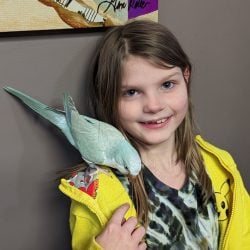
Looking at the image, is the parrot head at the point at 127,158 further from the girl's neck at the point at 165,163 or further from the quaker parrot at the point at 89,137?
the girl's neck at the point at 165,163

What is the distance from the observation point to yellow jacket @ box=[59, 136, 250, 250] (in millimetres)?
688

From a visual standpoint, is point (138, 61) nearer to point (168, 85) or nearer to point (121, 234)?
point (168, 85)

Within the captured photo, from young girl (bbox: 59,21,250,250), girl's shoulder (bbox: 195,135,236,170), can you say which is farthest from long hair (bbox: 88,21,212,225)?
girl's shoulder (bbox: 195,135,236,170)

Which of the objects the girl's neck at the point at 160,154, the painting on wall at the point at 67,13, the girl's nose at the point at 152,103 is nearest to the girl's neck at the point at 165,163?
the girl's neck at the point at 160,154

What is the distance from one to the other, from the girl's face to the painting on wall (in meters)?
0.09

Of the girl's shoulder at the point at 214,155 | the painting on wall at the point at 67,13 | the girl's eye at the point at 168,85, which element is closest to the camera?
the painting on wall at the point at 67,13

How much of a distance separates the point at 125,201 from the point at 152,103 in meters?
0.17

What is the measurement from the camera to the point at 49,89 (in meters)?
0.71

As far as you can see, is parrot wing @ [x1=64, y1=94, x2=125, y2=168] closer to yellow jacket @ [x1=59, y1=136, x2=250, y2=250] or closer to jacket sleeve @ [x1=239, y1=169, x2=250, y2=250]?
yellow jacket @ [x1=59, y1=136, x2=250, y2=250]

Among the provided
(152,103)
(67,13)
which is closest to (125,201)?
(152,103)

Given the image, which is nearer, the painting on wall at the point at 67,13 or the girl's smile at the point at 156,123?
the painting on wall at the point at 67,13

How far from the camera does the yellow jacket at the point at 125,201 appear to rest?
27.1 inches

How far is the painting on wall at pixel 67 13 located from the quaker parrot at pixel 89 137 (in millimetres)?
104

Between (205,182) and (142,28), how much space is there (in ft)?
1.01
